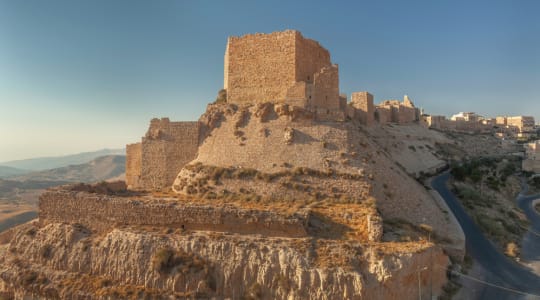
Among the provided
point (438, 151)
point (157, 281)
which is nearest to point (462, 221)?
point (157, 281)

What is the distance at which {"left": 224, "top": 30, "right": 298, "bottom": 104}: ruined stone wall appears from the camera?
711 inches

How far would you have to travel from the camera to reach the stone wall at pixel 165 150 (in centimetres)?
1862

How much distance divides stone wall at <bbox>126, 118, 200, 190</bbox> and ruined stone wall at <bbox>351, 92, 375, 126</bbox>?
488 inches

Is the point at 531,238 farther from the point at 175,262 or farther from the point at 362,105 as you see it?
the point at 175,262

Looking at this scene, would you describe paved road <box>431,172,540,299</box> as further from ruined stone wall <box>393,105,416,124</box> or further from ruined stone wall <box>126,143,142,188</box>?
ruined stone wall <box>393,105,416,124</box>

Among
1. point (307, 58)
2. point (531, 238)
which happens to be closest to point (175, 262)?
point (307, 58)

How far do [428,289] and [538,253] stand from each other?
393 inches

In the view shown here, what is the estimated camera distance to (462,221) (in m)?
19.1

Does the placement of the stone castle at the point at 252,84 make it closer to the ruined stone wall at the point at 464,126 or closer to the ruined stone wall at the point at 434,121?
the ruined stone wall at the point at 434,121

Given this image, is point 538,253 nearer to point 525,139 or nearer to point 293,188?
point 293,188

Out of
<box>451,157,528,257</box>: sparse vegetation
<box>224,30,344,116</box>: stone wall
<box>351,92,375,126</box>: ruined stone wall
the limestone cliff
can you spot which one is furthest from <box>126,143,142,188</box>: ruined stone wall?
<box>451,157,528,257</box>: sparse vegetation

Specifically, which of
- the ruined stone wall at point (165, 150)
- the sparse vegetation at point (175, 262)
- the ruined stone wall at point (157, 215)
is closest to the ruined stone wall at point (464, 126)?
the ruined stone wall at point (165, 150)

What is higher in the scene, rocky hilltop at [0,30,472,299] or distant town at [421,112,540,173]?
distant town at [421,112,540,173]

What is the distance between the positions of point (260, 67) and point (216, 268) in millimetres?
11816
